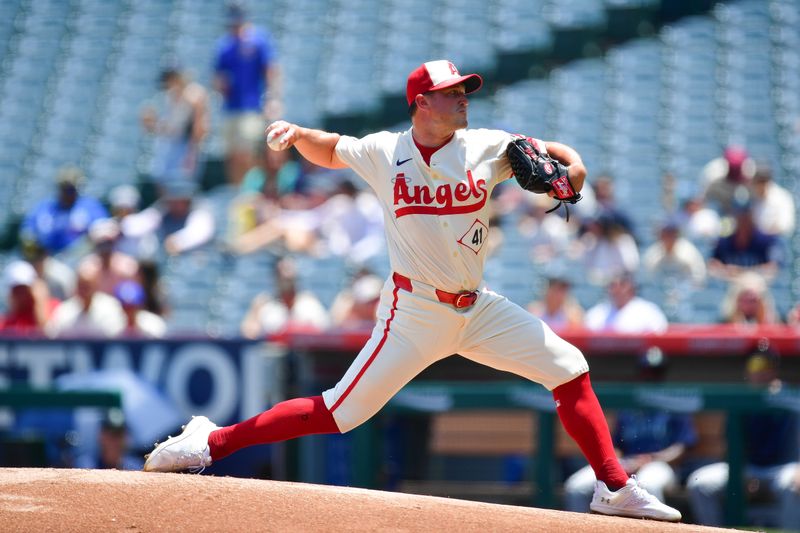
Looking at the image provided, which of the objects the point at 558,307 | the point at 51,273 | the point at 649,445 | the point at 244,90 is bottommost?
the point at 649,445

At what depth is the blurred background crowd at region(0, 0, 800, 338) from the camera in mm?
8875

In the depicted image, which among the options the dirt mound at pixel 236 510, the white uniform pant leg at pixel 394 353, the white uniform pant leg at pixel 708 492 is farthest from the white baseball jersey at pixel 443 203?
the white uniform pant leg at pixel 708 492

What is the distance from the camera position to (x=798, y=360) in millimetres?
7379

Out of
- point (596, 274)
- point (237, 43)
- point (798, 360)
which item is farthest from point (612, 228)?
point (237, 43)

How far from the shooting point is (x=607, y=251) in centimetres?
927

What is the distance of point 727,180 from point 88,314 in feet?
16.4

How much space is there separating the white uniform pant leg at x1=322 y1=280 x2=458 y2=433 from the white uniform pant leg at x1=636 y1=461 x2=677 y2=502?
9.44ft

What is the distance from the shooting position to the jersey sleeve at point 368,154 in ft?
15.1

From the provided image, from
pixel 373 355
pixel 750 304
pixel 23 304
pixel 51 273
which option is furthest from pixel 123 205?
pixel 373 355

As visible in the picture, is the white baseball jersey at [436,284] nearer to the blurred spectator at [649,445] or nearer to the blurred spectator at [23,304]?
the blurred spectator at [649,445]

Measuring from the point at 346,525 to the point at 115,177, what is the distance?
29.2 ft

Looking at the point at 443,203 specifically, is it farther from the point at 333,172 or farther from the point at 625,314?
the point at 333,172

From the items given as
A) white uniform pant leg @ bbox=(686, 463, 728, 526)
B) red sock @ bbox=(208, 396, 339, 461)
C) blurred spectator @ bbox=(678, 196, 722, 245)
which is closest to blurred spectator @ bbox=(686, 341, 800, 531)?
white uniform pant leg @ bbox=(686, 463, 728, 526)

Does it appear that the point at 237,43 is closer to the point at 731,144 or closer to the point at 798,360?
the point at 731,144
